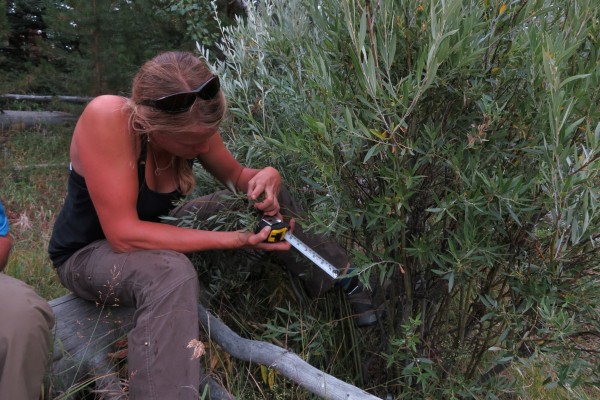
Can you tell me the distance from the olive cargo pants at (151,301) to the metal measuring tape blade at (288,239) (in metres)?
0.11

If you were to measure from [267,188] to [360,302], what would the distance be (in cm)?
89

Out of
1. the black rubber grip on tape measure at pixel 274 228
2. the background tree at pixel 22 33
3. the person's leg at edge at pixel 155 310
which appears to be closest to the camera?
the person's leg at edge at pixel 155 310

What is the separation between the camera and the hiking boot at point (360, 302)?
253cm

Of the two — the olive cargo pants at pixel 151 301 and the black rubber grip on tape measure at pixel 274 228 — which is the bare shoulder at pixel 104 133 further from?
the black rubber grip on tape measure at pixel 274 228

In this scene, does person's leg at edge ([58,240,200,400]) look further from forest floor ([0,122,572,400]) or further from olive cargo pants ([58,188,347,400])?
forest floor ([0,122,572,400])

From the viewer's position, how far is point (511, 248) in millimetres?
1872

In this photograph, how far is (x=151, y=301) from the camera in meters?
1.95

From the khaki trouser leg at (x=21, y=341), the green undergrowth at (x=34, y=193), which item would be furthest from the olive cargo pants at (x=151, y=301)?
the green undergrowth at (x=34, y=193)

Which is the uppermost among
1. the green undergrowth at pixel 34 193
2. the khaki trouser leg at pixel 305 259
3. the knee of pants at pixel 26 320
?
the knee of pants at pixel 26 320

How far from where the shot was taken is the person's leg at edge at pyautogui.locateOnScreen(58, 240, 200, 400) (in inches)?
72.9

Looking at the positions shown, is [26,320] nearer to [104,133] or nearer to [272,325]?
[104,133]

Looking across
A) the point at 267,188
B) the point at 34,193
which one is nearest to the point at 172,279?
the point at 267,188

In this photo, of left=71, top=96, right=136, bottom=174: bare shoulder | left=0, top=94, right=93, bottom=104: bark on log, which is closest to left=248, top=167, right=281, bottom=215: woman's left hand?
left=71, top=96, right=136, bottom=174: bare shoulder

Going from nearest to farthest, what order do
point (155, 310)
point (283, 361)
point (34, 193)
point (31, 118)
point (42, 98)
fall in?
1. point (155, 310)
2. point (283, 361)
3. point (34, 193)
4. point (31, 118)
5. point (42, 98)
